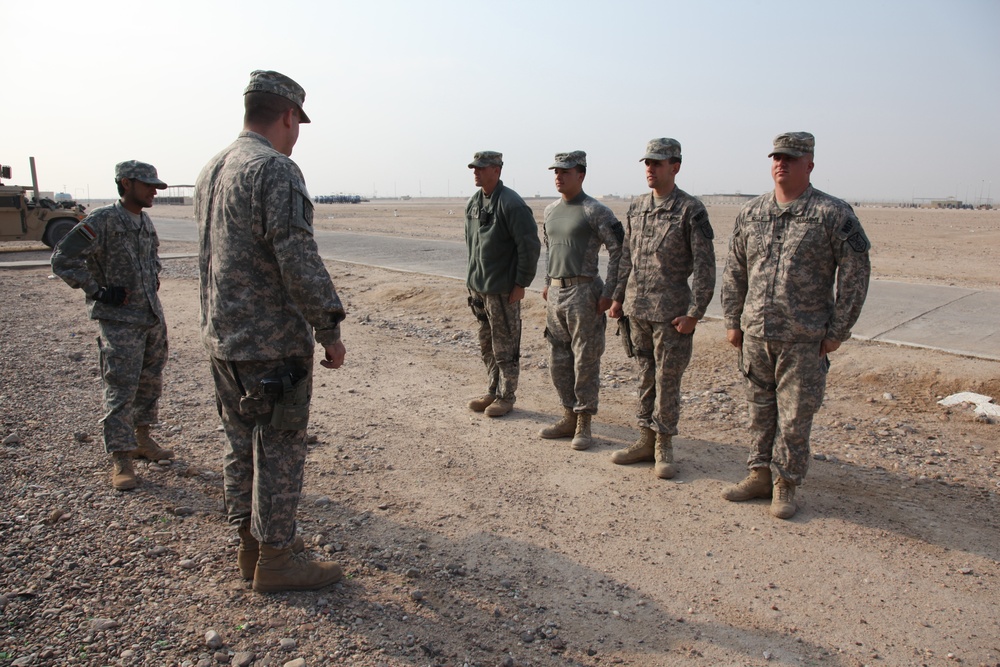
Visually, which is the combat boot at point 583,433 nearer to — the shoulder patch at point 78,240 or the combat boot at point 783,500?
the combat boot at point 783,500

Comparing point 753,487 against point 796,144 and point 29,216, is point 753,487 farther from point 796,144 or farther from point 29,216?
point 29,216

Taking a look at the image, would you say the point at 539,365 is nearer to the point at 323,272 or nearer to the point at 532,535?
the point at 532,535

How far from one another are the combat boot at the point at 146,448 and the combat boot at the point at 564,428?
2.73 meters

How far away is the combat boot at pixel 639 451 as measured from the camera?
15.9 feet

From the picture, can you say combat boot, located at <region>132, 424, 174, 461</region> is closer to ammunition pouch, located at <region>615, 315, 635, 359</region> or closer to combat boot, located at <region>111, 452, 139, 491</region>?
combat boot, located at <region>111, 452, 139, 491</region>

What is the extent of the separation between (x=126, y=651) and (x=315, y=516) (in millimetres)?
1338

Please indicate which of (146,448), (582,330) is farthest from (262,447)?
(582,330)

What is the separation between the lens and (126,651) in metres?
2.77

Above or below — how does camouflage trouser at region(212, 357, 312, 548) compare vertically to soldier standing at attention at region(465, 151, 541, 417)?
below

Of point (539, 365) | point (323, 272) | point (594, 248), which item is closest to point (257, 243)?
point (323, 272)

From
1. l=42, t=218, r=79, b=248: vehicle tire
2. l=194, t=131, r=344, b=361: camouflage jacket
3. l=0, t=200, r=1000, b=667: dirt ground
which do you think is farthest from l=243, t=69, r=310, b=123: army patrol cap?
l=42, t=218, r=79, b=248: vehicle tire

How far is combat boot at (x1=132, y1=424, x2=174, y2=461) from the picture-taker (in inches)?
187

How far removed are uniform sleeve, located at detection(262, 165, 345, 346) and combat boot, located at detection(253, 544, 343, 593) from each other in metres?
1.05

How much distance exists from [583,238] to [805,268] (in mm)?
1653
